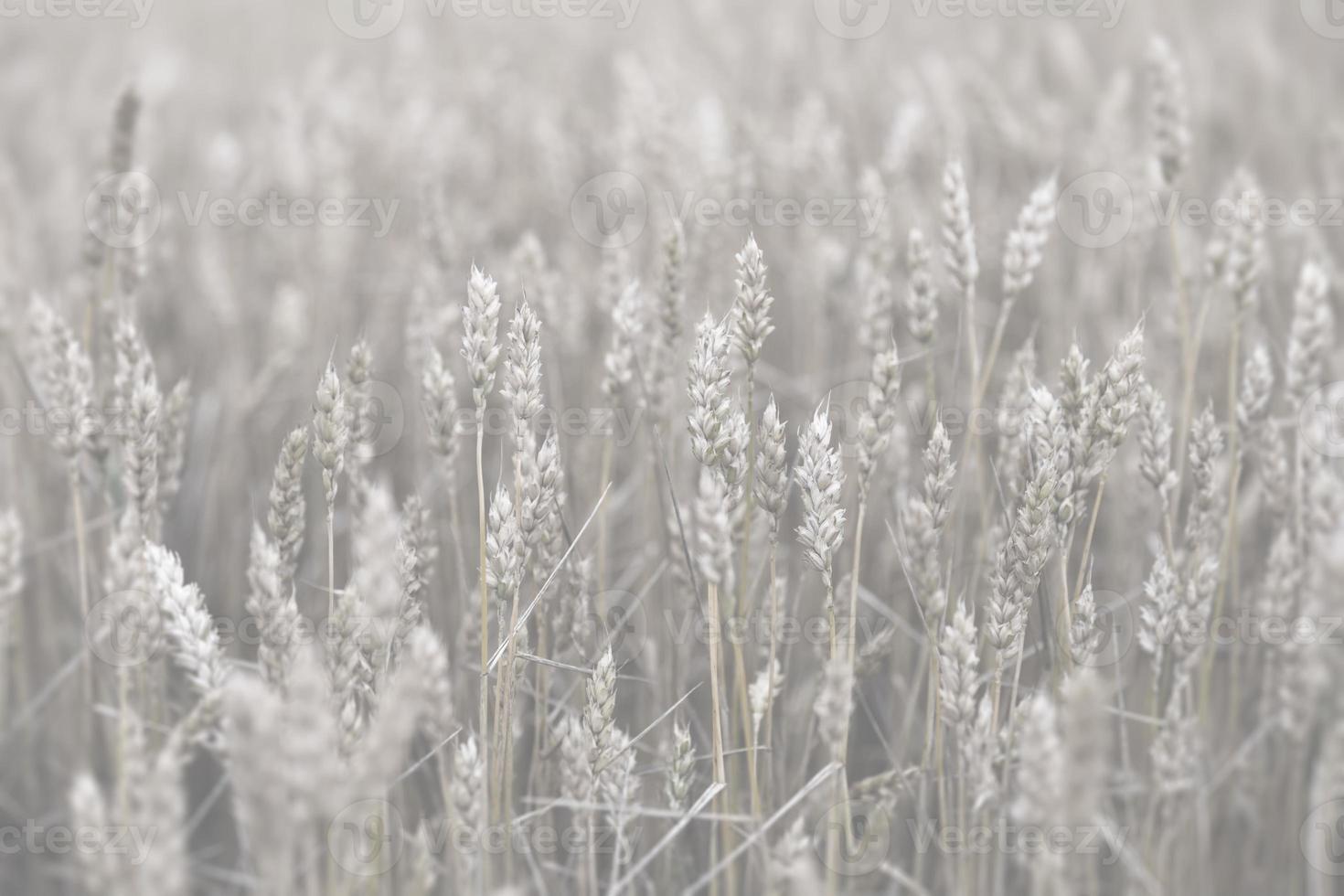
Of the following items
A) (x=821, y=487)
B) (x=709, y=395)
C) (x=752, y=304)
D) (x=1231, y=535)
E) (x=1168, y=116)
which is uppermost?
(x=1168, y=116)

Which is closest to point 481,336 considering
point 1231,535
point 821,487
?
point 821,487

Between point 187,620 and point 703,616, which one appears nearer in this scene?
point 187,620

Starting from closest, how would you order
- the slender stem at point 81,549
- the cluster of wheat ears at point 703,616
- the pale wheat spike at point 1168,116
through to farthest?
the cluster of wheat ears at point 703,616 → the slender stem at point 81,549 → the pale wheat spike at point 1168,116

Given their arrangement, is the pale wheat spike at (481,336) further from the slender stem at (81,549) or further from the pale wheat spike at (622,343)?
the slender stem at (81,549)

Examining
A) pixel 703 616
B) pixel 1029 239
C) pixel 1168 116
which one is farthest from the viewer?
pixel 1168 116

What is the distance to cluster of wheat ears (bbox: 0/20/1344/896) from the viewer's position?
1225mm

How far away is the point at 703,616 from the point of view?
1.52m

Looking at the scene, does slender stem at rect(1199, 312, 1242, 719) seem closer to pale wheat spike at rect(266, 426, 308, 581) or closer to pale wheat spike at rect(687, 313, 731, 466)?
pale wheat spike at rect(687, 313, 731, 466)

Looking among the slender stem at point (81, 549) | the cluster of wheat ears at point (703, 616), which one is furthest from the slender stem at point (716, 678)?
the slender stem at point (81, 549)

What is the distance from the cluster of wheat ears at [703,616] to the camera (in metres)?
1.22

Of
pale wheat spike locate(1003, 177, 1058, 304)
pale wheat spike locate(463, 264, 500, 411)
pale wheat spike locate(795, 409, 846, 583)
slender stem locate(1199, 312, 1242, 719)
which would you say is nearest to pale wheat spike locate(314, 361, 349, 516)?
pale wheat spike locate(463, 264, 500, 411)

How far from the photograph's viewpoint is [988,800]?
1.44 metres

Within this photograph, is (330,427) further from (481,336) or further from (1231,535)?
(1231,535)

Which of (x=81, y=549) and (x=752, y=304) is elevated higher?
(x=752, y=304)
